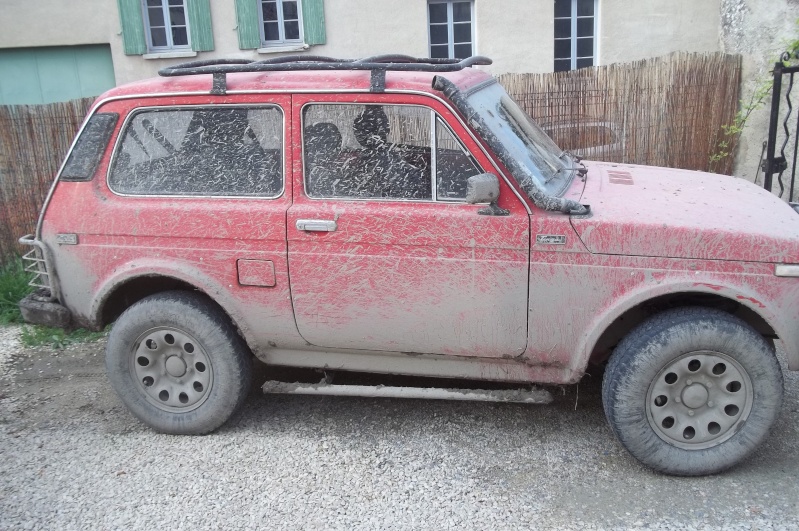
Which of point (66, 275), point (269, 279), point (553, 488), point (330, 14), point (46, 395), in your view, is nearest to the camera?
point (553, 488)

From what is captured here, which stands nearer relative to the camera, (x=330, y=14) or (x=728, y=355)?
(x=728, y=355)

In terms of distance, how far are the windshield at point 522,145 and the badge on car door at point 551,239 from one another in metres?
0.24

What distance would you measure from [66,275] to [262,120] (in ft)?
4.98

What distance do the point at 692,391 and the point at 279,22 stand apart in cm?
972

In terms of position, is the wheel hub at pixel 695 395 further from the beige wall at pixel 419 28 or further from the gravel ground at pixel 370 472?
the beige wall at pixel 419 28

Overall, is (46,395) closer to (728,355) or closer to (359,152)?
(359,152)

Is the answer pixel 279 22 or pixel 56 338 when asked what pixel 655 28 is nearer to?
pixel 279 22

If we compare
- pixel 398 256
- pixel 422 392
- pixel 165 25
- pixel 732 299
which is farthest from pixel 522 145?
pixel 165 25

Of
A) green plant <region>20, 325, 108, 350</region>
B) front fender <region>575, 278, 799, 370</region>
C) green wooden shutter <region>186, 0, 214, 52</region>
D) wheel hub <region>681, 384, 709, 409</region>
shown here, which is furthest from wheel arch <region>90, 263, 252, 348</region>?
green wooden shutter <region>186, 0, 214, 52</region>

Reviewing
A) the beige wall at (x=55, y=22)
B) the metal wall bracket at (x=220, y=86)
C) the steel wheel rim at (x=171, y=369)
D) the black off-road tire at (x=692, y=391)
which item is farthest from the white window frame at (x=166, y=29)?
the black off-road tire at (x=692, y=391)

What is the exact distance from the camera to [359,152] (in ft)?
12.6

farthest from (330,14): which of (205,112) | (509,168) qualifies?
(509,168)

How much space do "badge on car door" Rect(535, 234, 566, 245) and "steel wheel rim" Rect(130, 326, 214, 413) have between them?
2.01 m

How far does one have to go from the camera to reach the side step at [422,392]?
390 cm
